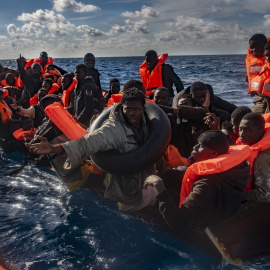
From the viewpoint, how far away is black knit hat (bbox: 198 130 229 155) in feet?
8.21

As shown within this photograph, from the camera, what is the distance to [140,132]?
3.33m

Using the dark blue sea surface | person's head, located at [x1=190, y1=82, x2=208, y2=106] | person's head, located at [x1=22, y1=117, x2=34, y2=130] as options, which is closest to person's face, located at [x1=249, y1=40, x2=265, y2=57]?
person's head, located at [x1=190, y1=82, x2=208, y2=106]

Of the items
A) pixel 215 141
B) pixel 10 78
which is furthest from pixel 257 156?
pixel 10 78

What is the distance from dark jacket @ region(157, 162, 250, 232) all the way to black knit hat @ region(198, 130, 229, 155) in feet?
0.63

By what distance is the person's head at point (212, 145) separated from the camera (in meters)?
2.51

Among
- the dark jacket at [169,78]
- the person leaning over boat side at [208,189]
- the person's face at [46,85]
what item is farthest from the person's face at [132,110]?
the person's face at [46,85]

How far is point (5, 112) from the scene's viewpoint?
21.4ft

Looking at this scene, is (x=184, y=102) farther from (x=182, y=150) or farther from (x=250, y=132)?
(x=250, y=132)

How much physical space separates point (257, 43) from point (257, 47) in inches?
2.6

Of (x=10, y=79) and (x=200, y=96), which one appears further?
(x=10, y=79)

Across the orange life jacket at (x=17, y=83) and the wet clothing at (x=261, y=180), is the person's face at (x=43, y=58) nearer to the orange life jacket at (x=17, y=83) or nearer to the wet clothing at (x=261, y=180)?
the orange life jacket at (x=17, y=83)

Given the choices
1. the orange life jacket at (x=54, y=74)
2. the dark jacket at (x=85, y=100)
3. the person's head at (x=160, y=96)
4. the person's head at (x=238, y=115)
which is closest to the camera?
the person's head at (x=238, y=115)

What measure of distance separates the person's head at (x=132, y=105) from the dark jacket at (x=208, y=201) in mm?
990

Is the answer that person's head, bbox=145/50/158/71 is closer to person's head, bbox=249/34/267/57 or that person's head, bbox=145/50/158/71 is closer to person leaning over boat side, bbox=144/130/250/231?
person's head, bbox=249/34/267/57
